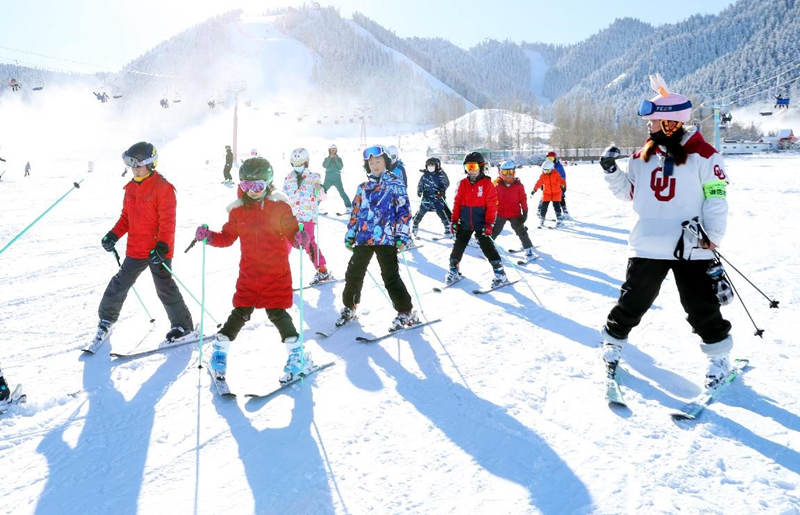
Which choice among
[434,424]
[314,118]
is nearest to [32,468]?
[434,424]

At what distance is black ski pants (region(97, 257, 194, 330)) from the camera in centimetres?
427

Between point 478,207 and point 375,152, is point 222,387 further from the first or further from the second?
point 478,207

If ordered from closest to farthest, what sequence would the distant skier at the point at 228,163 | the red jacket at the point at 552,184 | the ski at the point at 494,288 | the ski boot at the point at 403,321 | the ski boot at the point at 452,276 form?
the ski boot at the point at 403,321
the ski at the point at 494,288
the ski boot at the point at 452,276
the red jacket at the point at 552,184
the distant skier at the point at 228,163

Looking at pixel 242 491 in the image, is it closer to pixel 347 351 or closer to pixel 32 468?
pixel 32 468

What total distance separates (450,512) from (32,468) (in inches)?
88.0

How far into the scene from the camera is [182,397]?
3463 mm

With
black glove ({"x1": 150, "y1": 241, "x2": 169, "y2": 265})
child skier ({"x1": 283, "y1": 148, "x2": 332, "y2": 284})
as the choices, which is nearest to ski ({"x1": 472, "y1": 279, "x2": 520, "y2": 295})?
child skier ({"x1": 283, "y1": 148, "x2": 332, "y2": 284})

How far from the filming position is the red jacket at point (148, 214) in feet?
13.6

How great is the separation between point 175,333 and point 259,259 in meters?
1.53

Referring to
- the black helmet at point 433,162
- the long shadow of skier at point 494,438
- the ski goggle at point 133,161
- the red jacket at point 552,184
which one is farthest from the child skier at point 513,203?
the ski goggle at point 133,161

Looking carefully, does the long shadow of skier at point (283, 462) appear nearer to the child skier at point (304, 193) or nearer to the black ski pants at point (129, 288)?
the black ski pants at point (129, 288)

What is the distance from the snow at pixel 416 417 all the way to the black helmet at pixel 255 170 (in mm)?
1467

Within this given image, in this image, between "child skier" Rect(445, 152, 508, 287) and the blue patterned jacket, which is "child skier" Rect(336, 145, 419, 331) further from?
"child skier" Rect(445, 152, 508, 287)

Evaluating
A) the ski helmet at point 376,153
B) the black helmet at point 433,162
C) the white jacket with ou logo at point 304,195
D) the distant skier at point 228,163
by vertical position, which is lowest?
the white jacket with ou logo at point 304,195
